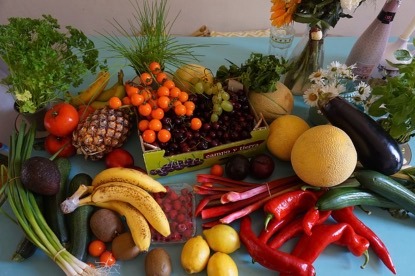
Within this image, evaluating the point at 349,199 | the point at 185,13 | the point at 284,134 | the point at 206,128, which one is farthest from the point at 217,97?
the point at 185,13

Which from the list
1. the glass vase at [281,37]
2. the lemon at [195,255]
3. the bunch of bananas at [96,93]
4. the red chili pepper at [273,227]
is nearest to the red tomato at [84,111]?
the bunch of bananas at [96,93]

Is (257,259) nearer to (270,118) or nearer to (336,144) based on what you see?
(336,144)

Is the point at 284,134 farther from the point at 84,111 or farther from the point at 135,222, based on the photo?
the point at 84,111

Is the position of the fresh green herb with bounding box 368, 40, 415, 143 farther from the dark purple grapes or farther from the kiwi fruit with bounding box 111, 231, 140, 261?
the kiwi fruit with bounding box 111, 231, 140, 261

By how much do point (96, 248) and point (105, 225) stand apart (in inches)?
2.2

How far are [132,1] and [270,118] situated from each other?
3.62ft

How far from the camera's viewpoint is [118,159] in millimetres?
938

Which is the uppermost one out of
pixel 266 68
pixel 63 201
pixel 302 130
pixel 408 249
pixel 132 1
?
pixel 132 1

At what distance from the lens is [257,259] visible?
2.50 feet

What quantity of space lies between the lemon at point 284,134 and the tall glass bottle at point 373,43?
1.16 ft

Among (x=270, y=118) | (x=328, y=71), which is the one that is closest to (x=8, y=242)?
(x=270, y=118)

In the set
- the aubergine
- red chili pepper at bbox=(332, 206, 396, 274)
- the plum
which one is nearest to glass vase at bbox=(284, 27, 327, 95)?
the aubergine

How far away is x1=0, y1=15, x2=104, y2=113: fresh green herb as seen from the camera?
846 millimetres

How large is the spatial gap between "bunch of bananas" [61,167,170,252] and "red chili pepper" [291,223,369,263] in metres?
0.32
